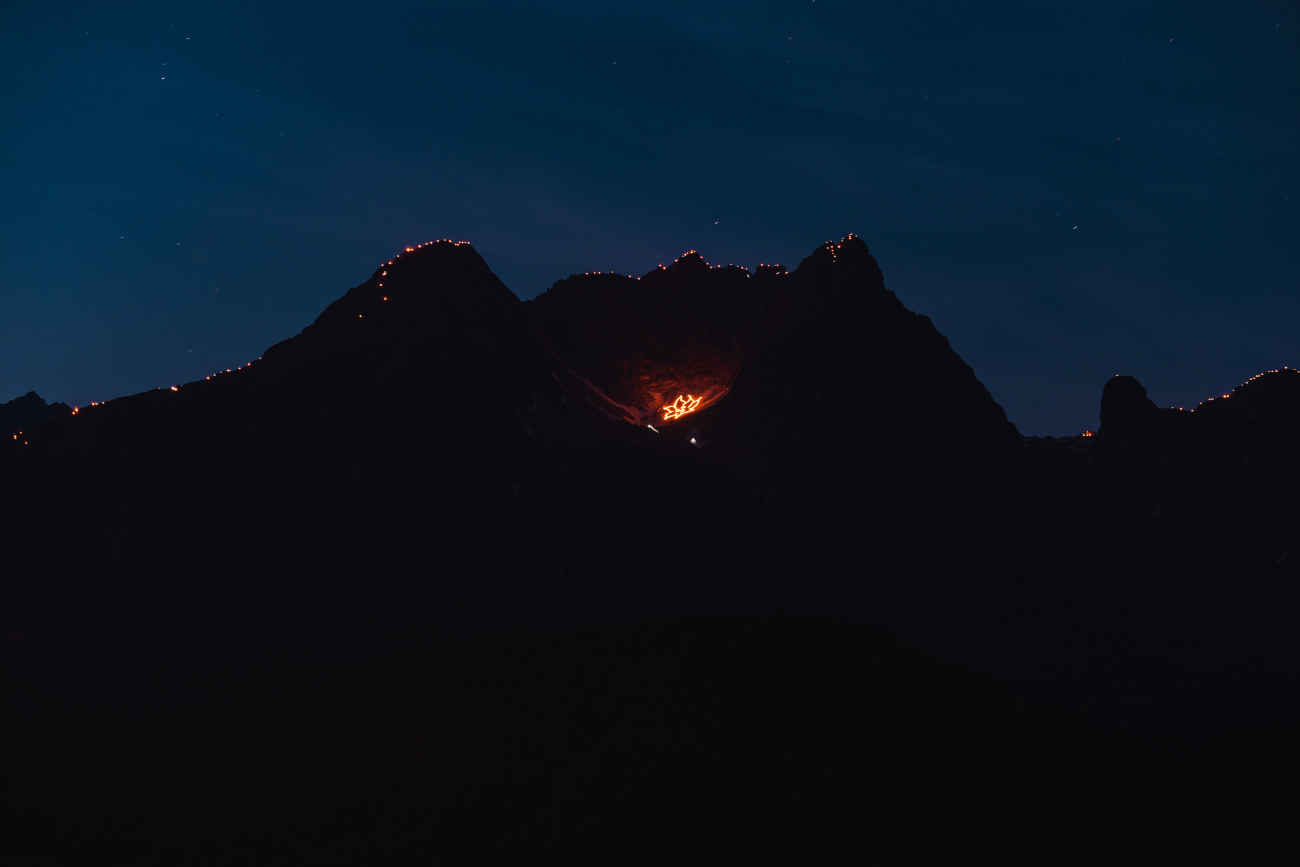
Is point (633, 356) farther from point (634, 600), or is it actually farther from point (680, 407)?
point (634, 600)

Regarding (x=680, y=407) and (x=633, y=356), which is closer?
(x=680, y=407)

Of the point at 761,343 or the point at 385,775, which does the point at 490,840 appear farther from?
the point at 761,343

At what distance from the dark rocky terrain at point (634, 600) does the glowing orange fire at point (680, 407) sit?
208 centimetres

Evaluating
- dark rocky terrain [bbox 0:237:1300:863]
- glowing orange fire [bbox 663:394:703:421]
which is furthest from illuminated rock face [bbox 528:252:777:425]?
dark rocky terrain [bbox 0:237:1300:863]

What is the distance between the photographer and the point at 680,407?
612ft

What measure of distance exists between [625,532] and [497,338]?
4406cm

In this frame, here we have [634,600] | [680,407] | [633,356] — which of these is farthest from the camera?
[633,356]

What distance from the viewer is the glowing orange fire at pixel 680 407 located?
183 m

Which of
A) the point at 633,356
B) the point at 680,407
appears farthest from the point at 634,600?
the point at 633,356

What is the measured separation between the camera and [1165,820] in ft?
294

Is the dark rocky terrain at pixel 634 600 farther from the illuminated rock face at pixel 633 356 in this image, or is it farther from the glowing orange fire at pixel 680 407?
the glowing orange fire at pixel 680 407

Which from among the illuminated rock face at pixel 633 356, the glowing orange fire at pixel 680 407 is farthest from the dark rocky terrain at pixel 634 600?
the glowing orange fire at pixel 680 407

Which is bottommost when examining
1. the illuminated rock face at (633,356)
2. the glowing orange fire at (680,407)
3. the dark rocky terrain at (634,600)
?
the dark rocky terrain at (634,600)

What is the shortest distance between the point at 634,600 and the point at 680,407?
57.8 metres
